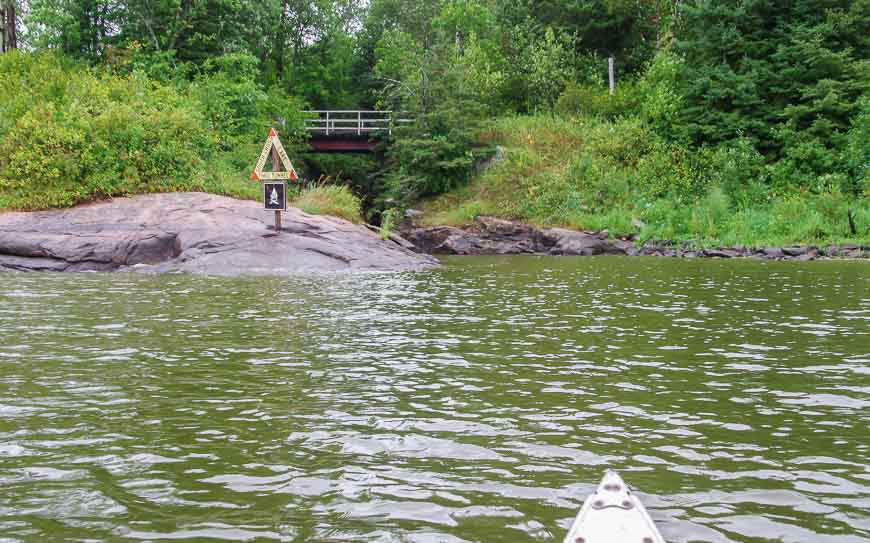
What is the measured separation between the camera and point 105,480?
4.68 metres

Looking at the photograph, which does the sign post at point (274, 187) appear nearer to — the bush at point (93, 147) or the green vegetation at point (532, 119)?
the green vegetation at point (532, 119)

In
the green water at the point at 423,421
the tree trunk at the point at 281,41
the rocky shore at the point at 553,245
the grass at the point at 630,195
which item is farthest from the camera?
the tree trunk at the point at 281,41

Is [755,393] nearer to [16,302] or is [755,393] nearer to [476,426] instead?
[476,426]

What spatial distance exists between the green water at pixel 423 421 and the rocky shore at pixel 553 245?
1290 cm

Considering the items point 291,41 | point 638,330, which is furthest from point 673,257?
point 291,41

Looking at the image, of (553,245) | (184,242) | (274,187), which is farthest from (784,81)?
(184,242)

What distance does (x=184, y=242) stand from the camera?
2034 centimetres

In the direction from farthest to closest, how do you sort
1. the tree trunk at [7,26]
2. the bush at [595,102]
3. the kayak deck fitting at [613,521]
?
the tree trunk at [7,26] → the bush at [595,102] → the kayak deck fitting at [613,521]

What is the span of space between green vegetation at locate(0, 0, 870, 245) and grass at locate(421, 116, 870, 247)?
0.09 meters

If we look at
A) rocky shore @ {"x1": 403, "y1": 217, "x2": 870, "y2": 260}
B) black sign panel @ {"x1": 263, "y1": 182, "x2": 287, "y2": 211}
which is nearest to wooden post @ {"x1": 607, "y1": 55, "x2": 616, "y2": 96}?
rocky shore @ {"x1": 403, "y1": 217, "x2": 870, "y2": 260}

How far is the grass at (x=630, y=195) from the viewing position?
2744 centimetres

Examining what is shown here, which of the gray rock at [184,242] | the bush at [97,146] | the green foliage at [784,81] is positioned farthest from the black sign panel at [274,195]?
the green foliage at [784,81]

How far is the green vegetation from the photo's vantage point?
24.9 m

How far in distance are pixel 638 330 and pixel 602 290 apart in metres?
5.16
